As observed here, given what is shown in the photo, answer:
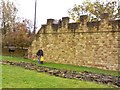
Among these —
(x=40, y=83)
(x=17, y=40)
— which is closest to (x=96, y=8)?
(x=17, y=40)

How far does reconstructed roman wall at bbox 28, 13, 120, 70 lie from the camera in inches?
864

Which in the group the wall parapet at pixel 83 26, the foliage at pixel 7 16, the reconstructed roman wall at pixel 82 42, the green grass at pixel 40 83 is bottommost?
the green grass at pixel 40 83

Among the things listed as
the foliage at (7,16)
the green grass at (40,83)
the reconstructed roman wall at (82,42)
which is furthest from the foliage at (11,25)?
the green grass at (40,83)

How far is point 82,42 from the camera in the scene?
80.0ft

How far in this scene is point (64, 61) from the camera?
→ 85.6ft

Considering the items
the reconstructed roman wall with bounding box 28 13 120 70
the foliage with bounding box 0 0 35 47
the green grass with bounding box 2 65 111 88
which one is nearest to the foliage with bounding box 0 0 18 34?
the foliage with bounding box 0 0 35 47

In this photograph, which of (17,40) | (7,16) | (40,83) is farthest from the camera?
(7,16)

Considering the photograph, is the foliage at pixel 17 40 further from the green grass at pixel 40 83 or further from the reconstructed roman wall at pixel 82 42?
the green grass at pixel 40 83

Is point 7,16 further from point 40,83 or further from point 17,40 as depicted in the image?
point 40,83

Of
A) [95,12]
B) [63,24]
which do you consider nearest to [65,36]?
[63,24]

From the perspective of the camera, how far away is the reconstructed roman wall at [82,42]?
21947 millimetres

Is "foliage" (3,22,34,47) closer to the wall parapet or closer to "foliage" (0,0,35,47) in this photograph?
"foliage" (0,0,35,47)

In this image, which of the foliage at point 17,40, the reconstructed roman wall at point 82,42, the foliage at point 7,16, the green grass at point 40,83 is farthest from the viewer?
the foliage at point 7,16

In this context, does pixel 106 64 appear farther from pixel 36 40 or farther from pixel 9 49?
pixel 9 49
